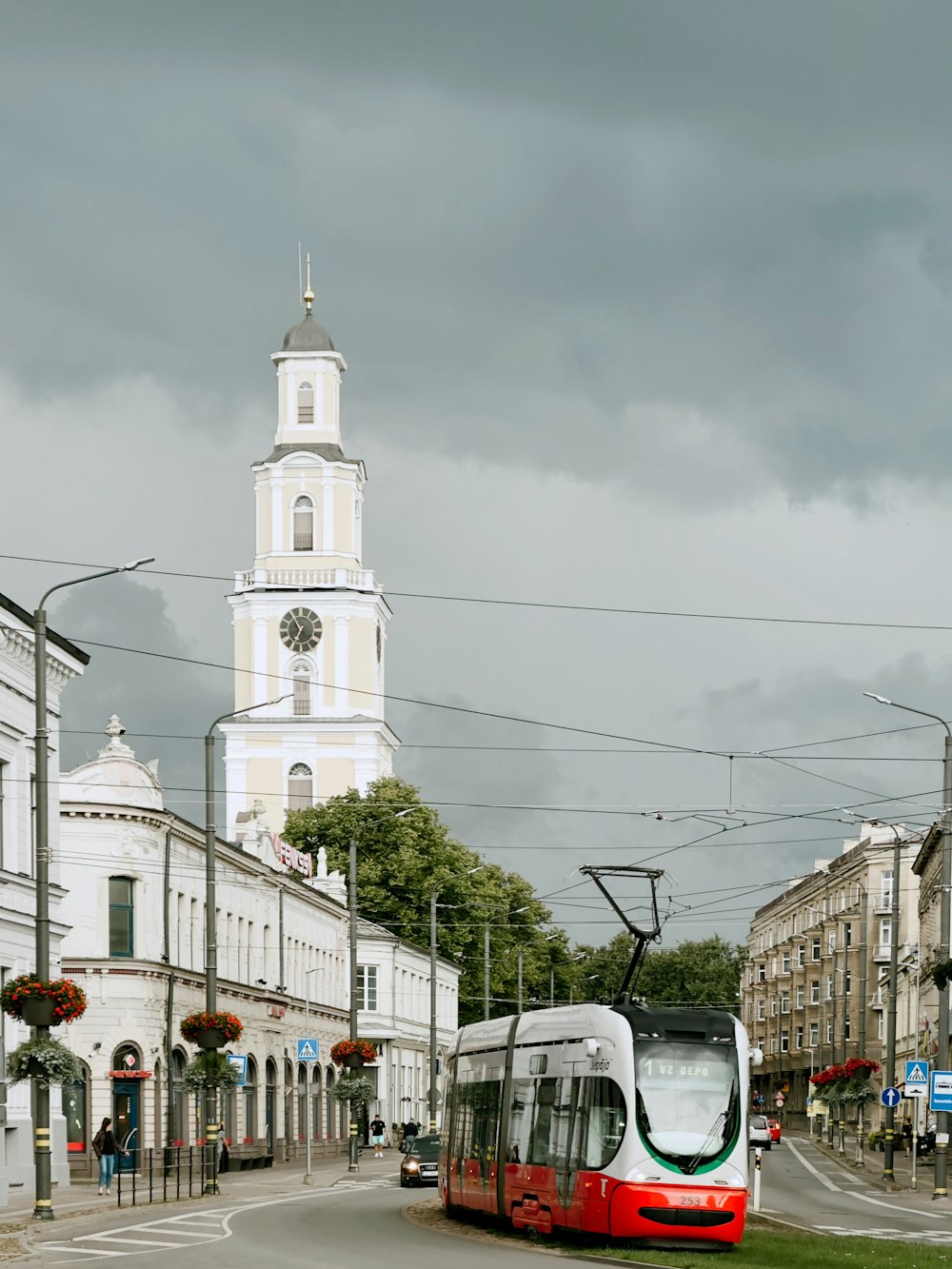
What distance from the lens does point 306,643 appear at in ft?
401

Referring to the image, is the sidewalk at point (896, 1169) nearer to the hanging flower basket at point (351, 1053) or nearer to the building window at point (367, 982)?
the hanging flower basket at point (351, 1053)

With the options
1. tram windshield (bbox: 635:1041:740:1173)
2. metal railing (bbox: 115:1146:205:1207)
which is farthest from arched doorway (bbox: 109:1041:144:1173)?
tram windshield (bbox: 635:1041:740:1173)

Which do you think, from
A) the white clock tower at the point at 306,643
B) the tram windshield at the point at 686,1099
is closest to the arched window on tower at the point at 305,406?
the white clock tower at the point at 306,643

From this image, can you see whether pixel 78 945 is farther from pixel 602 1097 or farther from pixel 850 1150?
pixel 850 1150

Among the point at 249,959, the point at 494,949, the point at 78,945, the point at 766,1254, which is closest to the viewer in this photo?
the point at 766,1254

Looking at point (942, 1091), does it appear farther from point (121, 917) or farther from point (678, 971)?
point (678, 971)

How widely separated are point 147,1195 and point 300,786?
77.4 meters

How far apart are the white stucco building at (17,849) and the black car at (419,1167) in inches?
333

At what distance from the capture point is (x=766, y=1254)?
2638 cm

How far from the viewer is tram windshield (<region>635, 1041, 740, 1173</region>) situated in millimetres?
27406

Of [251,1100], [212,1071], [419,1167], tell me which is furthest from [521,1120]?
[251,1100]

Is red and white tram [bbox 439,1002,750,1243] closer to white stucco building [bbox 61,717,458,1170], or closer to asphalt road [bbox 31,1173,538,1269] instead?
asphalt road [bbox 31,1173,538,1269]

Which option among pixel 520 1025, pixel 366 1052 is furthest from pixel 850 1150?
pixel 520 1025

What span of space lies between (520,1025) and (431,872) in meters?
74.2
